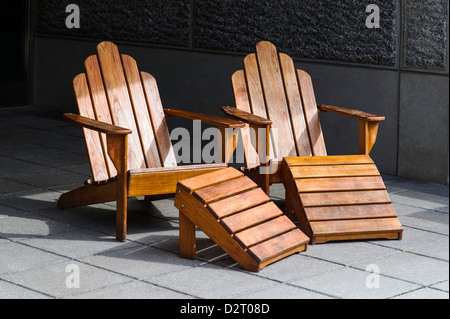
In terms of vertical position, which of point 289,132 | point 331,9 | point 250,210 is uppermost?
point 331,9

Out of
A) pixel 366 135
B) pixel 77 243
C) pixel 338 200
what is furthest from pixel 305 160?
pixel 77 243

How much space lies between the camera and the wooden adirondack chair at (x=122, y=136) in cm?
409

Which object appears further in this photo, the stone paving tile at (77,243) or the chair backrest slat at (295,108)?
the chair backrest slat at (295,108)

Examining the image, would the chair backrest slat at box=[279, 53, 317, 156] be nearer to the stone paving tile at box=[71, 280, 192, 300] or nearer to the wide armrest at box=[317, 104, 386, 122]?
the wide armrest at box=[317, 104, 386, 122]

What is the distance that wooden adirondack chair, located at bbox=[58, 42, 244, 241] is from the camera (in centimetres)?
409

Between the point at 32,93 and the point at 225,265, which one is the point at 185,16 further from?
the point at 225,265

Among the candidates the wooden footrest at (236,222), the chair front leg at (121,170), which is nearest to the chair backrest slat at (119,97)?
the chair front leg at (121,170)

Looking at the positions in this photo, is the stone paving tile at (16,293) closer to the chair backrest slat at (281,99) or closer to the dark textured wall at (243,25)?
the chair backrest slat at (281,99)

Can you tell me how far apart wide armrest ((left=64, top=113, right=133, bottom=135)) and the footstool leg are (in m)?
0.56

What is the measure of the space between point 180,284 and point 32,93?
231 inches

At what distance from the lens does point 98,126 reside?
13.4 ft

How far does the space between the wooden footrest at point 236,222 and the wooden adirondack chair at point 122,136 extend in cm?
34

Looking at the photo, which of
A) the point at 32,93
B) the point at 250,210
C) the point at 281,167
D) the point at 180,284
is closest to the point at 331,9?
the point at 281,167
